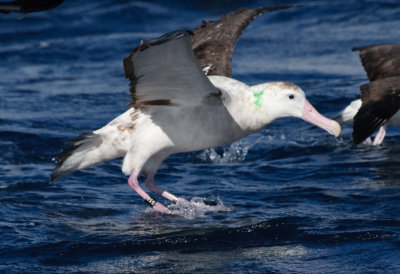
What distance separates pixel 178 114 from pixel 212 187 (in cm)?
137

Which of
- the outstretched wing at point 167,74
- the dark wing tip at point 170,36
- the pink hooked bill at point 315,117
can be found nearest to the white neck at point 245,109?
the outstretched wing at point 167,74

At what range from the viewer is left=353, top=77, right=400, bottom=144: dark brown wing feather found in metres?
7.26

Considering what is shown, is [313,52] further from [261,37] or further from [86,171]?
[86,171]

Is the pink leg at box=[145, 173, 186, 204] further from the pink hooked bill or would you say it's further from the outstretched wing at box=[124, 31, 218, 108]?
the pink hooked bill

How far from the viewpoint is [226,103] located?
242 inches

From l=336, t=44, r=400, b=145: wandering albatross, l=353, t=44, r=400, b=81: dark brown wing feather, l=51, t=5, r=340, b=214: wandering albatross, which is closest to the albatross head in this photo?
l=51, t=5, r=340, b=214: wandering albatross

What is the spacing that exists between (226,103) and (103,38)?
10.6 metres

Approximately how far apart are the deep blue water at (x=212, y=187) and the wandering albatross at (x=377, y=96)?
44cm

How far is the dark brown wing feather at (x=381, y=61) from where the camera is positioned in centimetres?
861

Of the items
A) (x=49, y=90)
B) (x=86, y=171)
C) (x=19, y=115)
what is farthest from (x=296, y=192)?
(x=49, y=90)

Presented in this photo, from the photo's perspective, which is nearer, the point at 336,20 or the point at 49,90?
the point at 49,90

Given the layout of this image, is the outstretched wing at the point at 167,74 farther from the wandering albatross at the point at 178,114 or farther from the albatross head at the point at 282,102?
the albatross head at the point at 282,102

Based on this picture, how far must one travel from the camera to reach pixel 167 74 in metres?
5.94

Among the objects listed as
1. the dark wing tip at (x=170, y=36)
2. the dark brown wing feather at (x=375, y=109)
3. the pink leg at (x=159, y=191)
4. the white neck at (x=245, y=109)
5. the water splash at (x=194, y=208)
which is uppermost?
the dark wing tip at (x=170, y=36)
